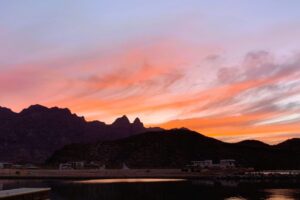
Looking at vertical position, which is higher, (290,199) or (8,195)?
(8,195)

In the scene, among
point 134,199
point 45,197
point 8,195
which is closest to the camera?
point 8,195

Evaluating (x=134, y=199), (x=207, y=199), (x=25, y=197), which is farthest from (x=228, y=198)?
(x=25, y=197)

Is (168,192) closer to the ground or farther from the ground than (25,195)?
closer to the ground

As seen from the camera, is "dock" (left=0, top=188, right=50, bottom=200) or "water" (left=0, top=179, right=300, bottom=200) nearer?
"dock" (left=0, top=188, right=50, bottom=200)

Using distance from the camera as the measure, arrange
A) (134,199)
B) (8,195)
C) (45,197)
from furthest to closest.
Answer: (134,199) → (45,197) → (8,195)

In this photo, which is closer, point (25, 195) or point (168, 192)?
point (25, 195)

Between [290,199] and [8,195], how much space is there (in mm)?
67313

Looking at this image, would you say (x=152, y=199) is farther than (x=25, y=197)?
Yes

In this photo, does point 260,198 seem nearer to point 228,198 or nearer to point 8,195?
point 228,198

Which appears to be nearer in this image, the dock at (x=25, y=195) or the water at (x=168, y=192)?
the dock at (x=25, y=195)

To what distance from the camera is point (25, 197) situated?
49.5 m

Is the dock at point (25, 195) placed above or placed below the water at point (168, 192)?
above

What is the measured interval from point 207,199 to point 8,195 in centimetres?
5382

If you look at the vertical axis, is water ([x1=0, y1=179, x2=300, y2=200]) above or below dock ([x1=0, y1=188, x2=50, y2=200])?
below
